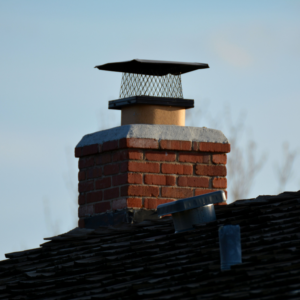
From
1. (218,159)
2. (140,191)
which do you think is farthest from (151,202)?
(218,159)

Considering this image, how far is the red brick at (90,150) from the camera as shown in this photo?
672 centimetres

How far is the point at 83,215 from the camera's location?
6848mm

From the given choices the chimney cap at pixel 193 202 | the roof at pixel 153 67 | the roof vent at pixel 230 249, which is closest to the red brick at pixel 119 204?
the chimney cap at pixel 193 202

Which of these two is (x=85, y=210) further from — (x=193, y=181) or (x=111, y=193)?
(x=193, y=181)

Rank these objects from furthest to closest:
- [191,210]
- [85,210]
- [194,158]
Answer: [85,210], [194,158], [191,210]

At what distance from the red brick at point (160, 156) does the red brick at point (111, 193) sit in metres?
0.45

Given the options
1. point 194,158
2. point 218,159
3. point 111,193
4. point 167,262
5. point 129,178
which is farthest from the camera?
point 218,159

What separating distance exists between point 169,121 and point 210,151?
58 cm

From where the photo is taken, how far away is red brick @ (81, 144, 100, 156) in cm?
672

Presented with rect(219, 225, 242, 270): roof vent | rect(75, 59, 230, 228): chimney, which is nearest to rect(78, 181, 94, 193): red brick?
rect(75, 59, 230, 228): chimney

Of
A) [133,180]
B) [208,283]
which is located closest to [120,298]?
[208,283]

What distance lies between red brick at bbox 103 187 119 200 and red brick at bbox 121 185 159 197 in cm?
11

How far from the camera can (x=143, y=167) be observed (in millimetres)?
6355

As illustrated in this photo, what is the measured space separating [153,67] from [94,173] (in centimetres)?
138
